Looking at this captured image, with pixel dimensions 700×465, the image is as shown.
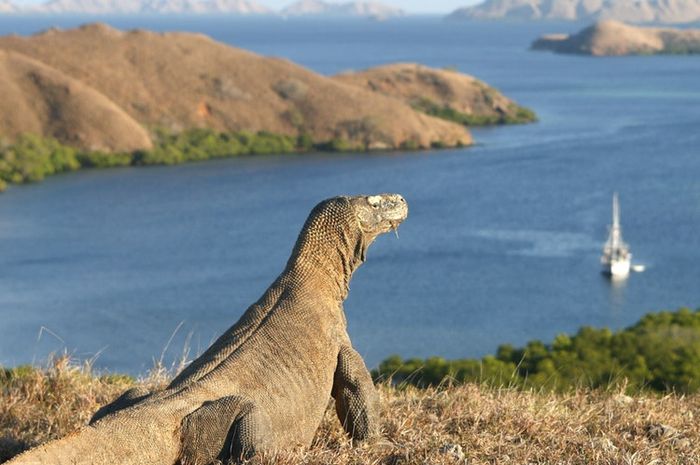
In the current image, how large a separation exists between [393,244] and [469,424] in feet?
182

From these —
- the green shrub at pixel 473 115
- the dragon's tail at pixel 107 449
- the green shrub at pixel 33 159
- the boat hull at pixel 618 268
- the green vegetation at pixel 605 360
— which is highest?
the dragon's tail at pixel 107 449

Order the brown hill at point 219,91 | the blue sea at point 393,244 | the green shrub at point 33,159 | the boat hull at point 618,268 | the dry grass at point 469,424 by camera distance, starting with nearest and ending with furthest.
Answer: the dry grass at point 469,424
the blue sea at point 393,244
the boat hull at point 618,268
the green shrub at point 33,159
the brown hill at point 219,91

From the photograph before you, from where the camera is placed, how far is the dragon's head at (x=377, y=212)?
7.36m

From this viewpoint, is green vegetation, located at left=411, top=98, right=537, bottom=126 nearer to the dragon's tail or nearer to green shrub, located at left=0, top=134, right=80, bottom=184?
green shrub, located at left=0, top=134, right=80, bottom=184

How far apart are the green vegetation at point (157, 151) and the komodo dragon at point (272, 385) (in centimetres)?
7766

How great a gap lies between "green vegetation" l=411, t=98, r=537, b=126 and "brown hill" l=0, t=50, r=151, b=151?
3570 centimetres

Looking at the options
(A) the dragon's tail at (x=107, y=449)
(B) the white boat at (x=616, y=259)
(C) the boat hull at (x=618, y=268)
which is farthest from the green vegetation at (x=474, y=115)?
(A) the dragon's tail at (x=107, y=449)

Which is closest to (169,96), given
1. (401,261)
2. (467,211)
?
(467,211)

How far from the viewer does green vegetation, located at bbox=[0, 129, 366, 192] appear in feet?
286

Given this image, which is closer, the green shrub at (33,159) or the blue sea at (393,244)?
the blue sea at (393,244)

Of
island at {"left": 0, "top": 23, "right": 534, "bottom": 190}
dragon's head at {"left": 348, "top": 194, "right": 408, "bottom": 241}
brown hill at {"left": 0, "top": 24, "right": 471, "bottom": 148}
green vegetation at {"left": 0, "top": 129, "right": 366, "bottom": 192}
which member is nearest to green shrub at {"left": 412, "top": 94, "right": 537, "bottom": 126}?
island at {"left": 0, "top": 23, "right": 534, "bottom": 190}

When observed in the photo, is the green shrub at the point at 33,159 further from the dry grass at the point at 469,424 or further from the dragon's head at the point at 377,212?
the dragon's head at the point at 377,212

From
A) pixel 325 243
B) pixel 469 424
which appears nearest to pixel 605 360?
pixel 469 424

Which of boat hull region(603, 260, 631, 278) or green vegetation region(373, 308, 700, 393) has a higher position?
green vegetation region(373, 308, 700, 393)
